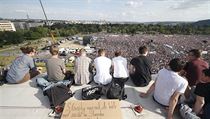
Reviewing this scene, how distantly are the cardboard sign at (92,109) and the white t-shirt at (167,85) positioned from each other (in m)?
0.78

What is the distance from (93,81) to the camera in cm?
531

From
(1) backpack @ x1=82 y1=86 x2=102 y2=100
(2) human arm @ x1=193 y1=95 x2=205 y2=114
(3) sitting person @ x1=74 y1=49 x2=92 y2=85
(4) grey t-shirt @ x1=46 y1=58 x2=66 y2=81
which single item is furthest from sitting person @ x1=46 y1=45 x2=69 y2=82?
(2) human arm @ x1=193 y1=95 x2=205 y2=114

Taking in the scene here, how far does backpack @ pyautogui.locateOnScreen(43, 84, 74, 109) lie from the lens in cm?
418

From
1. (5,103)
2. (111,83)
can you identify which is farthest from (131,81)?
(5,103)

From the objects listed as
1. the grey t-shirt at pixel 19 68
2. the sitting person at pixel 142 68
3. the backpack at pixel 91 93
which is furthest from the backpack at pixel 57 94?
the sitting person at pixel 142 68

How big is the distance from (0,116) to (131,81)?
2.88 meters

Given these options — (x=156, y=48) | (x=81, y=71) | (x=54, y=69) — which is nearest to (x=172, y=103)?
(x=81, y=71)

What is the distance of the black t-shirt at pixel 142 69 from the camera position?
505cm

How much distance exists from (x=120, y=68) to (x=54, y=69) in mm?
1443

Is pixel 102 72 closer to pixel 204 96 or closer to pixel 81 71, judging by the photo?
pixel 81 71

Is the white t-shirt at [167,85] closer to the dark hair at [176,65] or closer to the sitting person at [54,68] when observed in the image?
the dark hair at [176,65]

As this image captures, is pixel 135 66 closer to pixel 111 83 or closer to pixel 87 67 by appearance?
pixel 111 83

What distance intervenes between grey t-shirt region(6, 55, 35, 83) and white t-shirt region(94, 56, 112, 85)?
1545 millimetres

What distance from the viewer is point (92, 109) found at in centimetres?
393
